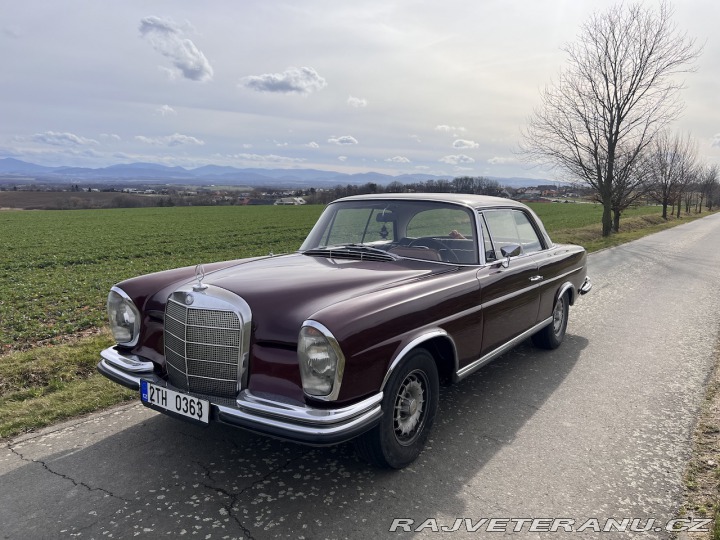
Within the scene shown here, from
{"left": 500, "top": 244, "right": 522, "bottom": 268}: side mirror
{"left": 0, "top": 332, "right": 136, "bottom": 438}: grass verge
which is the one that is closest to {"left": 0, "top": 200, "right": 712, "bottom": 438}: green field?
{"left": 0, "top": 332, "right": 136, "bottom": 438}: grass verge

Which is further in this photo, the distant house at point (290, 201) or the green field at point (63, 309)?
the distant house at point (290, 201)

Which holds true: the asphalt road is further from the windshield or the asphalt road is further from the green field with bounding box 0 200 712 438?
the windshield

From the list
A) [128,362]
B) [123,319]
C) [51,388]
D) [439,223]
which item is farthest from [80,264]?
[439,223]

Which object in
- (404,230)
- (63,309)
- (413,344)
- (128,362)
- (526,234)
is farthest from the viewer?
(63,309)

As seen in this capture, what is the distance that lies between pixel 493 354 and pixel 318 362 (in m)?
1.93

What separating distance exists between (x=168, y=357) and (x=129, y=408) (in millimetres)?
A: 1114

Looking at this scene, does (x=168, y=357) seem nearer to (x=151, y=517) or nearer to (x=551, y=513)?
(x=151, y=517)

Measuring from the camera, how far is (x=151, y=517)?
2.46 meters

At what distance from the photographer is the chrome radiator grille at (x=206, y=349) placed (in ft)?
8.87

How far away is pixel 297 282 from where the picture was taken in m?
3.06

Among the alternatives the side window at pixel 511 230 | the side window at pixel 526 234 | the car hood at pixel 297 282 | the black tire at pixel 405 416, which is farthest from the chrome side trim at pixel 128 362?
the side window at pixel 526 234

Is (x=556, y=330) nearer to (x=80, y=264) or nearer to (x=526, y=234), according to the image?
(x=526, y=234)

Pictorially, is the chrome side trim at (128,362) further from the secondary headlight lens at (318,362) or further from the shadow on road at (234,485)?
the secondary headlight lens at (318,362)

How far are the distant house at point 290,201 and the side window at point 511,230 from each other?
156 feet
